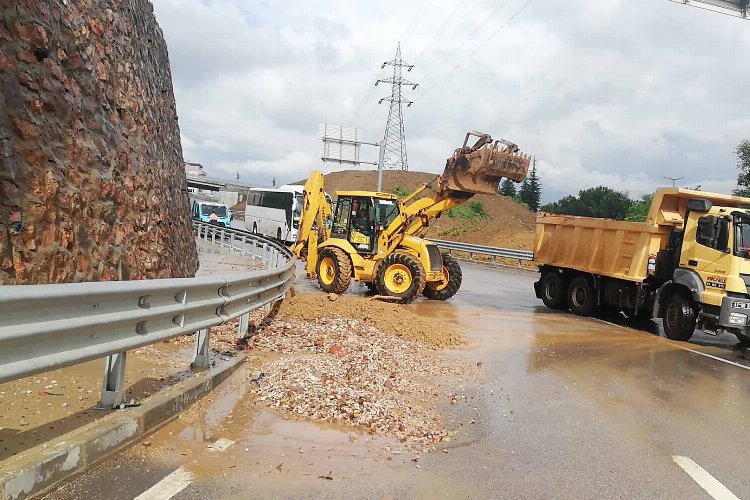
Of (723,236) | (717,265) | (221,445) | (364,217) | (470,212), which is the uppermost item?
(470,212)

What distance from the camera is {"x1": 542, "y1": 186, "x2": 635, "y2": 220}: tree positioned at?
250 ft

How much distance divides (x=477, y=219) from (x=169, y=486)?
60.2 metres

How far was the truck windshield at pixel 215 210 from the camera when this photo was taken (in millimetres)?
48281

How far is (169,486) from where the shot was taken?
155 inches

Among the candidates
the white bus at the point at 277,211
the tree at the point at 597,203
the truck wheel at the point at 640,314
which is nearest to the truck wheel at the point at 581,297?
the truck wheel at the point at 640,314

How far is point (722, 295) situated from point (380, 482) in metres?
10.4

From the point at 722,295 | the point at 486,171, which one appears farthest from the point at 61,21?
the point at 722,295

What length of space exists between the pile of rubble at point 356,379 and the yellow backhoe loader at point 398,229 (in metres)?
6.15

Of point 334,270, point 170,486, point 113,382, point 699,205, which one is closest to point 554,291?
point 699,205

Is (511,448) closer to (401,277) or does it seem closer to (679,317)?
(679,317)

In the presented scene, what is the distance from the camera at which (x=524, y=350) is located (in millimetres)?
10570

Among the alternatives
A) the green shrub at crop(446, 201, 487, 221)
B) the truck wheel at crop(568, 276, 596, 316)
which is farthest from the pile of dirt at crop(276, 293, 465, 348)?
the green shrub at crop(446, 201, 487, 221)

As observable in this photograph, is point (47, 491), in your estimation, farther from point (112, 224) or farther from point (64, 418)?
point (112, 224)

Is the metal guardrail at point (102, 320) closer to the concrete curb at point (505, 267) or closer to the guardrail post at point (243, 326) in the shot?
the guardrail post at point (243, 326)
